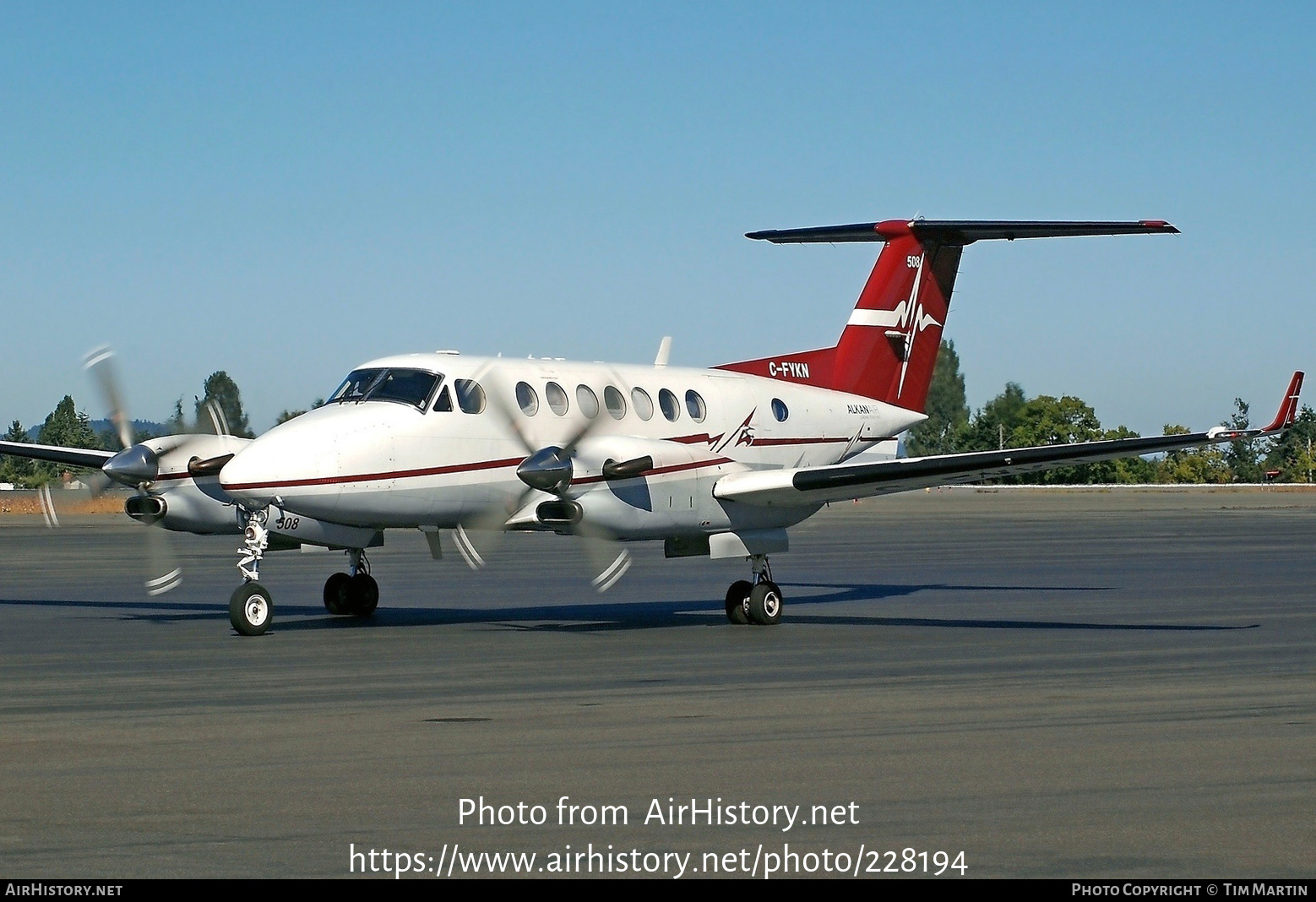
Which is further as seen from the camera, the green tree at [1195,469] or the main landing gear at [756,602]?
the green tree at [1195,469]

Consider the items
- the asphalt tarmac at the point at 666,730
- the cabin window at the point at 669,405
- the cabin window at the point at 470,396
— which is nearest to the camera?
the asphalt tarmac at the point at 666,730

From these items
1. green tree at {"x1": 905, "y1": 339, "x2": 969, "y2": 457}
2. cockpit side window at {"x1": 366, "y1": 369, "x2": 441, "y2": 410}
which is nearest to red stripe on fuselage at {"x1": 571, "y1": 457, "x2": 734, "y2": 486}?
cockpit side window at {"x1": 366, "y1": 369, "x2": 441, "y2": 410}

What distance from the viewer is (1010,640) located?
16406 millimetres

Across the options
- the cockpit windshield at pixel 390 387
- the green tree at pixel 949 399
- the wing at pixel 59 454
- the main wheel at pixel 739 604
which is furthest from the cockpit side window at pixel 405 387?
the green tree at pixel 949 399

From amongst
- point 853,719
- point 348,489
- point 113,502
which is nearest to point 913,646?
point 853,719

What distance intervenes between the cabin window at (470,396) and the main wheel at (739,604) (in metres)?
3.77

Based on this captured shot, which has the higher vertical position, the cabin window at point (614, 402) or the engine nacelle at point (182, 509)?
the cabin window at point (614, 402)

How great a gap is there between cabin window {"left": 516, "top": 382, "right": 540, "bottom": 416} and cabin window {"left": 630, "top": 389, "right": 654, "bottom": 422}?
4.79ft

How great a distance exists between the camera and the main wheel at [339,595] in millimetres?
19734

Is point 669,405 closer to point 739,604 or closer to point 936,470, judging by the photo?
point 739,604

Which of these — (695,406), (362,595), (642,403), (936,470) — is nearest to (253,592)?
(362,595)

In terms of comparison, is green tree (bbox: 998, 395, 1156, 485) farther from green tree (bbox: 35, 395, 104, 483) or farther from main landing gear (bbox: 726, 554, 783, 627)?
main landing gear (bbox: 726, 554, 783, 627)

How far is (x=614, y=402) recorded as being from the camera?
19656 millimetres

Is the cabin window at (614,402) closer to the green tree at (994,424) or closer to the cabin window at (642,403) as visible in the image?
the cabin window at (642,403)
